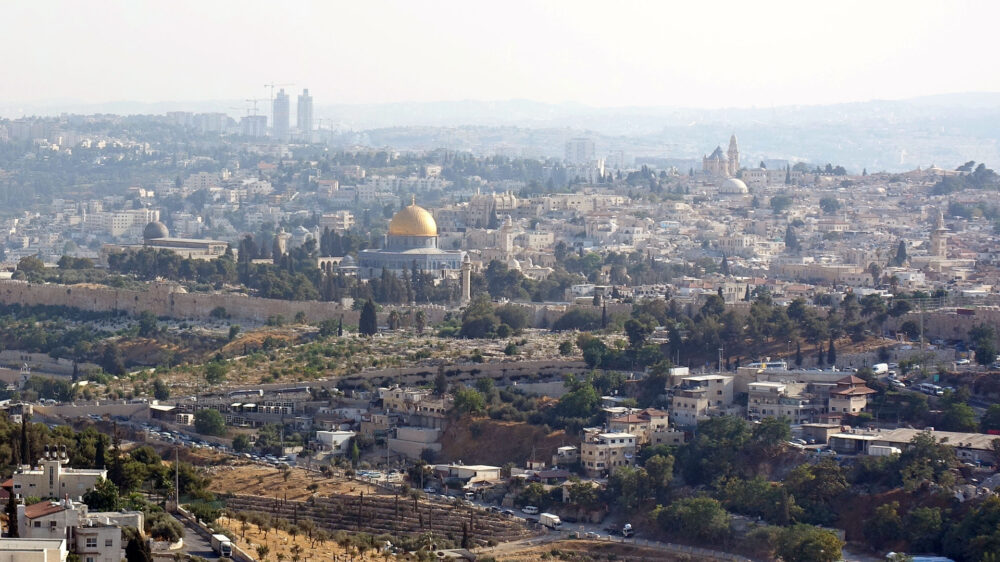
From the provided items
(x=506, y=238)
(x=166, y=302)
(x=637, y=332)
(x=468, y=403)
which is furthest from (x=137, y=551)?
(x=506, y=238)

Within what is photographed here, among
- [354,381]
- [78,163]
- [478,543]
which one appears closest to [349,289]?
[354,381]

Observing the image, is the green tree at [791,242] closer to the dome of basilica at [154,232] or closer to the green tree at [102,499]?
the dome of basilica at [154,232]

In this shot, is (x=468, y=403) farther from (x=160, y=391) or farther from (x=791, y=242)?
(x=791, y=242)

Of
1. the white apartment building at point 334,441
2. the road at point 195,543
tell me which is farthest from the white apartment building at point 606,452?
the road at point 195,543

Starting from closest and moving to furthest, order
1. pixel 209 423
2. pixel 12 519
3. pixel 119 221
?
pixel 12 519 < pixel 209 423 < pixel 119 221

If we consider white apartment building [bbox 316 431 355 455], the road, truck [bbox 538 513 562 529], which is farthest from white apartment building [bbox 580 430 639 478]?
the road

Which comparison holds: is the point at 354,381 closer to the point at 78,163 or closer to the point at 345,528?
the point at 345,528
